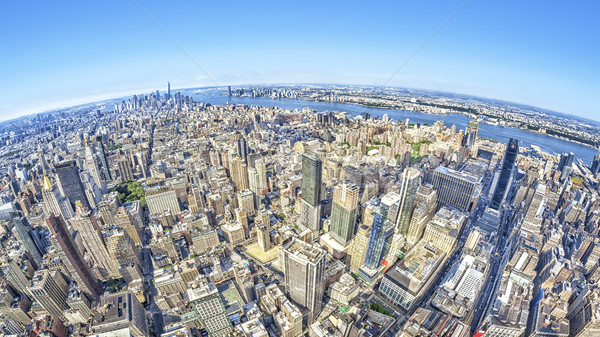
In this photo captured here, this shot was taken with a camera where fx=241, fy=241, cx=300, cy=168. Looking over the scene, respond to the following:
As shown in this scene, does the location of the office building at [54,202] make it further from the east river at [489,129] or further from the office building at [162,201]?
the east river at [489,129]

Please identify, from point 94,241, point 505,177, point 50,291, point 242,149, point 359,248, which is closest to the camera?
point 50,291

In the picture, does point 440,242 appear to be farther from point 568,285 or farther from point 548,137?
point 548,137

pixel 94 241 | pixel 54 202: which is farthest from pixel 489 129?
pixel 54 202

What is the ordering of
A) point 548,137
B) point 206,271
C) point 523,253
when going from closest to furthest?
1. point 523,253
2. point 206,271
3. point 548,137

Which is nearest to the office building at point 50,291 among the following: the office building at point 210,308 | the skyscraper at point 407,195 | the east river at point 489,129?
the office building at point 210,308

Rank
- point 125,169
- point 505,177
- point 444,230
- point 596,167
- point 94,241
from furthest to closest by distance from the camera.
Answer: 1. point 596,167
2. point 125,169
3. point 505,177
4. point 444,230
5. point 94,241

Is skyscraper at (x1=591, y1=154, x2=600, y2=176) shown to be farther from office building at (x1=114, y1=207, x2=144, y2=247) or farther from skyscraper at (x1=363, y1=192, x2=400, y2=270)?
office building at (x1=114, y1=207, x2=144, y2=247)

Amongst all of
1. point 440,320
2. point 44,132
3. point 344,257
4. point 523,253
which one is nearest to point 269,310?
point 344,257

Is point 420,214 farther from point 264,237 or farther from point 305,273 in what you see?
point 264,237
